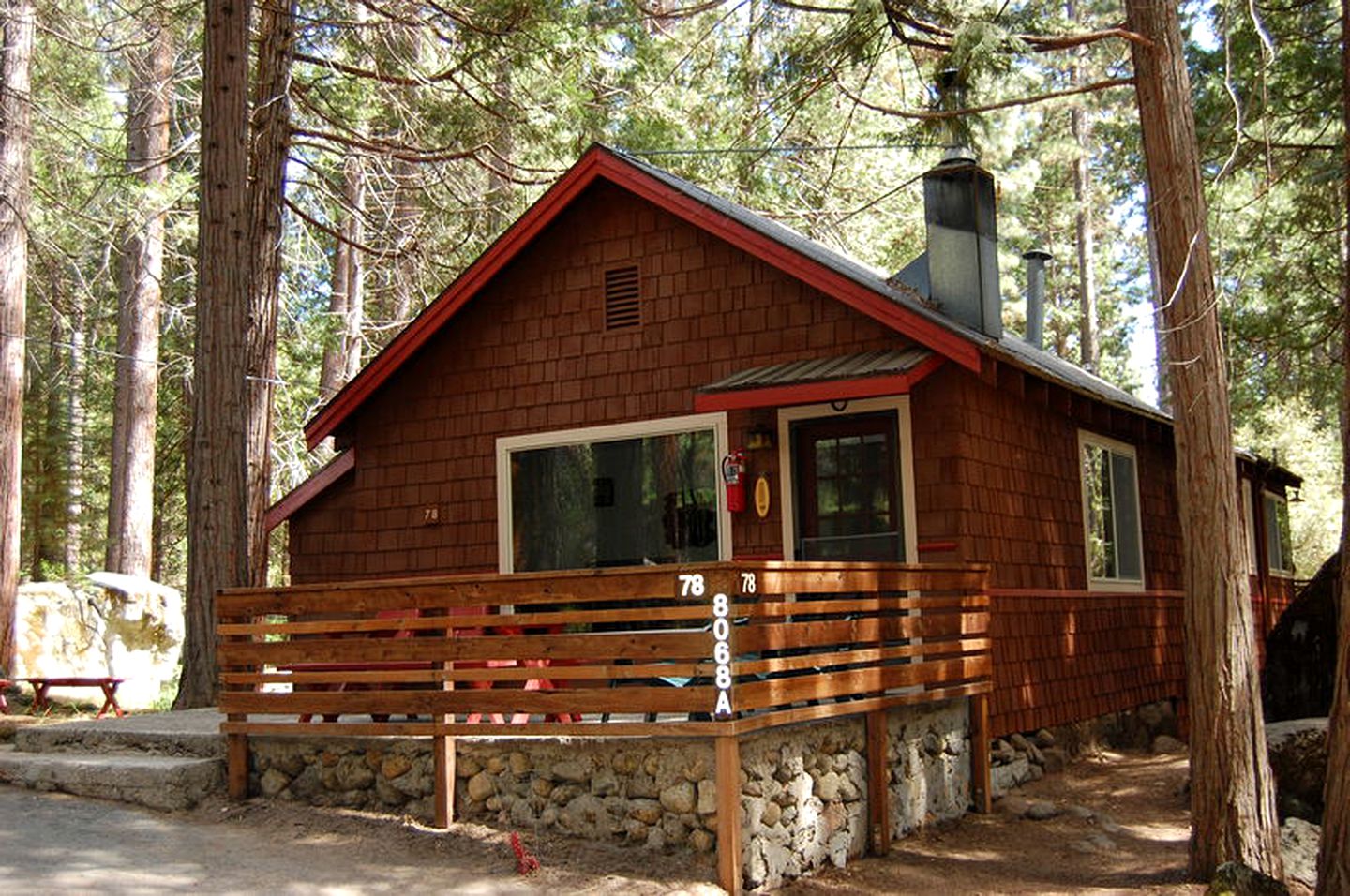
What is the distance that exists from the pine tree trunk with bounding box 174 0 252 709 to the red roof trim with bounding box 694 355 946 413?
3.69 meters

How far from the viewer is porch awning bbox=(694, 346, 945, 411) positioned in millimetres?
9289

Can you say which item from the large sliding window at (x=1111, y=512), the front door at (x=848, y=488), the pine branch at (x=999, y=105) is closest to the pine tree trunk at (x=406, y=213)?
the front door at (x=848, y=488)

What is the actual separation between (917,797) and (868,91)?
14.3m

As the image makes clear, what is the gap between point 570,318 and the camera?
11578 mm

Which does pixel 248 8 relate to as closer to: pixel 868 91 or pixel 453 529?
pixel 453 529

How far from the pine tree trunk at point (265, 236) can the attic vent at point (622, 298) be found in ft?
9.18

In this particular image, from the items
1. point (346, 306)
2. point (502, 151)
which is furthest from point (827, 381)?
point (346, 306)

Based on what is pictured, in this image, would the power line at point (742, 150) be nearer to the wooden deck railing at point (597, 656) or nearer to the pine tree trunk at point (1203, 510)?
the pine tree trunk at point (1203, 510)

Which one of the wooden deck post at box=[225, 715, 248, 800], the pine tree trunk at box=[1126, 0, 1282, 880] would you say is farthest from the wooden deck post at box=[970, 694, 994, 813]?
the wooden deck post at box=[225, 715, 248, 800]

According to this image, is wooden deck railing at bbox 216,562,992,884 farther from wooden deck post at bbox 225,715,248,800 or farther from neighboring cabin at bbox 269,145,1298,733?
neighboring cabin at bbox 269,145,1298,733

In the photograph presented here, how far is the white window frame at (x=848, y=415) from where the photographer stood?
992 cm

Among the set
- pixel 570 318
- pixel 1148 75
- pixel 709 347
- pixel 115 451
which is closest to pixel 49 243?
pixel 115 451

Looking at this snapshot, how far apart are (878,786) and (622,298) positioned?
4914 mm

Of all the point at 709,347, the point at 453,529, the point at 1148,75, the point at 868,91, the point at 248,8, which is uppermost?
the point at 868,91
